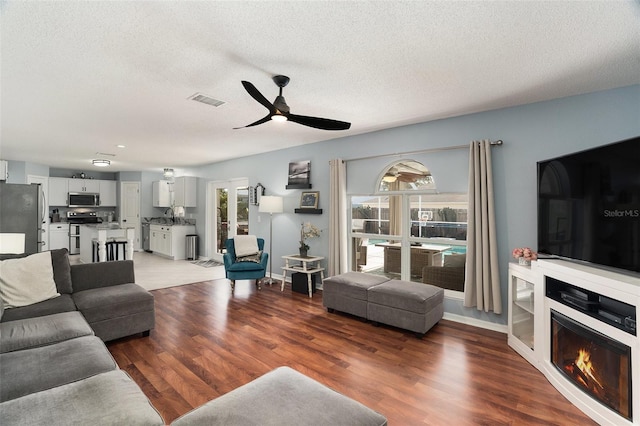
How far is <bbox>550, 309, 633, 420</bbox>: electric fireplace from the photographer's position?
1.97 meters

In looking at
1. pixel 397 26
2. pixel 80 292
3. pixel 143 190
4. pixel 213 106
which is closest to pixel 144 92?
pixel 213 106

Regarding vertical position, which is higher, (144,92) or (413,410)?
(144,92)

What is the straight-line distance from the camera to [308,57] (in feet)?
7.98

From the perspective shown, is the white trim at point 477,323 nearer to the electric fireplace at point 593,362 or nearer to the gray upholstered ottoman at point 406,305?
the gray upholstered ottoman at point 406,305

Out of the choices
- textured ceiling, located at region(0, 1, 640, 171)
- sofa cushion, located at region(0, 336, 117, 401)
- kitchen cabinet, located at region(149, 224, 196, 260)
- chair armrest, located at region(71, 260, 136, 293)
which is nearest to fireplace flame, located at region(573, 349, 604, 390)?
textured ceiling, located at region(0, 1, 640, 171)

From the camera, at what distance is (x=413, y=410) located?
218 centimetres

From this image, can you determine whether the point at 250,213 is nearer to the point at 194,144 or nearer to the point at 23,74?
the point at 194,144

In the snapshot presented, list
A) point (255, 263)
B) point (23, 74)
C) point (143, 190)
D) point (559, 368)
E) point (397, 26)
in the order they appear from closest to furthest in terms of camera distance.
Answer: point (397, 26) < point (559, 368) < point (23, 74) < point (255, 263) < point (143, 190)

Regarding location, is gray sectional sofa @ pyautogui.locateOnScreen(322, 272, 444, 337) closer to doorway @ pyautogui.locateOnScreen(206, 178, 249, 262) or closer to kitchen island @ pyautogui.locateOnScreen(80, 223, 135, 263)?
doorway @ pyautogui.locateOnScreen(206, 178, 249, 262)

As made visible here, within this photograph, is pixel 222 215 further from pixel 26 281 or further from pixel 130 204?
pixel 26 281

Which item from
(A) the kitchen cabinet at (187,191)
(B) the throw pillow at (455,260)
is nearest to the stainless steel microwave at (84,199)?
(A) the kitchen cabinet at (187,191)

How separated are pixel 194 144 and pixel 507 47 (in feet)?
16.1

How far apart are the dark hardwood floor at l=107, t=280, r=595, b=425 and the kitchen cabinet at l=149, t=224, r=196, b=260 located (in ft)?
14.5

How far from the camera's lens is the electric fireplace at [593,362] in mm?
1973
